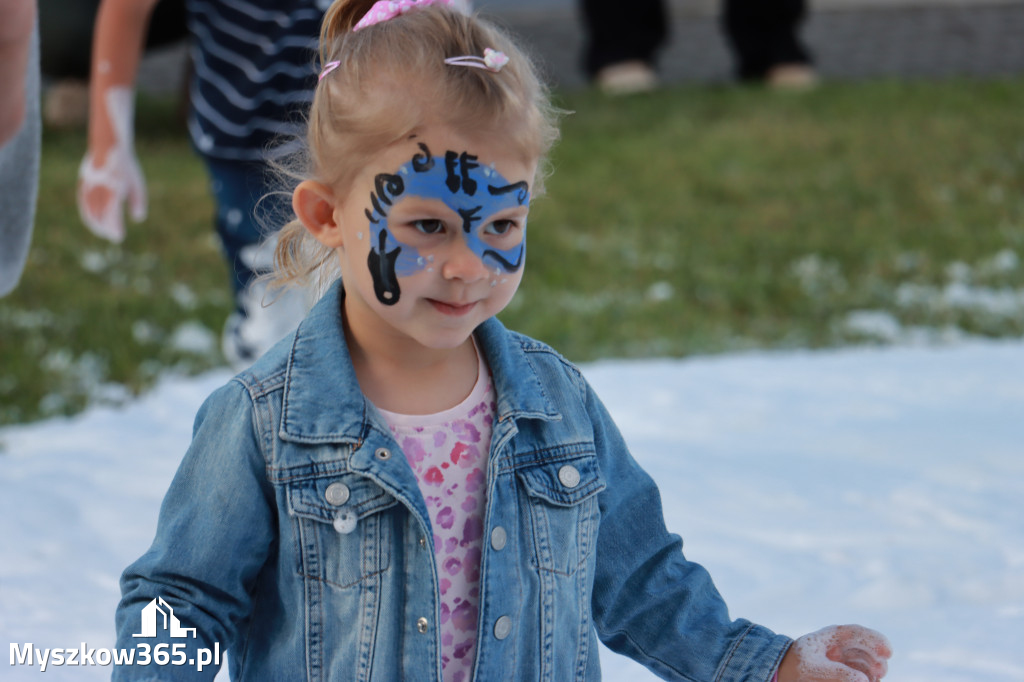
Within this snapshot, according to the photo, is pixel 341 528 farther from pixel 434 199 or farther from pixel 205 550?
pixel 434 199

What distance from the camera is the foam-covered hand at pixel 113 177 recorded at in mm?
2617

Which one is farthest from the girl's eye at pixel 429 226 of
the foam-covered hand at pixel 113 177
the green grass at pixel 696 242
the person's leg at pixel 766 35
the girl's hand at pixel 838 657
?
the person's leg at pixel 766 35

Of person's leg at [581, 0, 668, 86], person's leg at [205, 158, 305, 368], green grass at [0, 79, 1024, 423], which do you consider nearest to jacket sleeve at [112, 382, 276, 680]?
person's leg at [205, 158, 305, 368]

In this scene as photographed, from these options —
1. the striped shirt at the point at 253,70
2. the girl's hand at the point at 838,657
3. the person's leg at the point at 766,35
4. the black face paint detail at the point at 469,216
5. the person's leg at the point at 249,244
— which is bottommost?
the girl's hand at the point at 838,657

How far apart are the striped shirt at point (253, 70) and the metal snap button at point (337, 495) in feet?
3.93

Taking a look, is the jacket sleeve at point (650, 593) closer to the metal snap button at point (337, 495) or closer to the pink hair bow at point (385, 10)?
the metal snap button at point (337, 495)

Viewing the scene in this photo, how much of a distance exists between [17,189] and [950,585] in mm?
1764

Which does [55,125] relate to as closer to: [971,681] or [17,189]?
[17,189]

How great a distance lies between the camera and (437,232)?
129 cm

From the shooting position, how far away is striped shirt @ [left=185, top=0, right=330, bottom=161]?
234 centimetres

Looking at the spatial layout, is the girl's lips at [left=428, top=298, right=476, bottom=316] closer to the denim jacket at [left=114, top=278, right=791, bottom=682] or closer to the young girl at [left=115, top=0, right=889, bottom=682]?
the young girl at [left=115, top=0, right=889, bottom=682]

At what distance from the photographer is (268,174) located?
94.5 inches

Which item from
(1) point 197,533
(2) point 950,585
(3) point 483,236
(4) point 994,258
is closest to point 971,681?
(2) point 950,585

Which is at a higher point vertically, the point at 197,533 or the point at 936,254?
the point at 936,254
